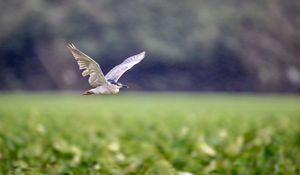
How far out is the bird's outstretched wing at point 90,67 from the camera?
7.21 feet

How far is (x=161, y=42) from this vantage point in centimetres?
1967

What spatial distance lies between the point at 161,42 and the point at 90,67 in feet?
57.4

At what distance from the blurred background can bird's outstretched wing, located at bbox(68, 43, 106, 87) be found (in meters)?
12.4

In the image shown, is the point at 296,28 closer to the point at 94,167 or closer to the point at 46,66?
the point at 46,66

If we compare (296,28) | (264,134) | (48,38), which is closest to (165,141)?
(264,134)

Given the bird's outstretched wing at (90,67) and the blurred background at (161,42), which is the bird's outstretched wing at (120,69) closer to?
the bird's outstretched wing at (90,67)

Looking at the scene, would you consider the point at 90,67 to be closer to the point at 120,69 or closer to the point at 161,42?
the point at 120,69

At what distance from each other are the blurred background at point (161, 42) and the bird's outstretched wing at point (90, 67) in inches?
488

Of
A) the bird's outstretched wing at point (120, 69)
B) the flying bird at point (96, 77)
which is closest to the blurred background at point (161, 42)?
the bird's outstretched wing at point (120, 69)

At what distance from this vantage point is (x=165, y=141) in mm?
5051

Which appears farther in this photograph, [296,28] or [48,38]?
[296,28]

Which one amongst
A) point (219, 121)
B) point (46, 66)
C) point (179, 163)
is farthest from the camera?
point (46, 66)

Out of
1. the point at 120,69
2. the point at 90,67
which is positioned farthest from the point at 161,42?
the point at 90,67

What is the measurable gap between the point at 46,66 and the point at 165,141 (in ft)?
42.8
